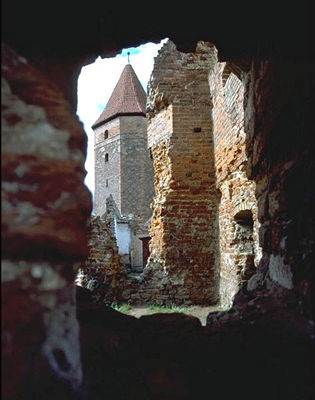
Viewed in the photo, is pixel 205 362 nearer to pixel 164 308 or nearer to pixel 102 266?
pixel 164 308

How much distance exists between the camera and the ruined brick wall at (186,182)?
8.02 m

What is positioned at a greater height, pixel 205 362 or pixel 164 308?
pixel 205 362

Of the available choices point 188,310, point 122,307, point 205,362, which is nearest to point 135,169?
point 122,307

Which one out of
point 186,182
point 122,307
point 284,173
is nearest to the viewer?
point 284,173

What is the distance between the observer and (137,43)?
7.72ft

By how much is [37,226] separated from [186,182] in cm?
716

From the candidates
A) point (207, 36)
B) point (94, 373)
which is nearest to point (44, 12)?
point (207, 36)

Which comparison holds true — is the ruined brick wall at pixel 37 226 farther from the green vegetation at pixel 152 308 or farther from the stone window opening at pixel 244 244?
the green vegetation at pixel 152 308

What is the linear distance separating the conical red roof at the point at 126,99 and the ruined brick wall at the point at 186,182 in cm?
1934

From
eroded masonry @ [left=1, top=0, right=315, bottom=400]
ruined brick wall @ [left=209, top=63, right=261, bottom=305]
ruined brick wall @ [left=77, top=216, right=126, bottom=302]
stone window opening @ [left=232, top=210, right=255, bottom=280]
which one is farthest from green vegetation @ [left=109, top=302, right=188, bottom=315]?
eroded masonry @ [left=1, top=0, right=315, bottom=400]

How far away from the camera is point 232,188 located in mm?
6688

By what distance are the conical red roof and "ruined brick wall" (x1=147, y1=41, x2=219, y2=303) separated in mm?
19343

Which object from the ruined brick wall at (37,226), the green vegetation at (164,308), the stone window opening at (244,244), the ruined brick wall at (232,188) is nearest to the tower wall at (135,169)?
the green vegetation at (164,308)

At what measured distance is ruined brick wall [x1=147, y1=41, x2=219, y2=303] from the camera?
8016 millimetres
